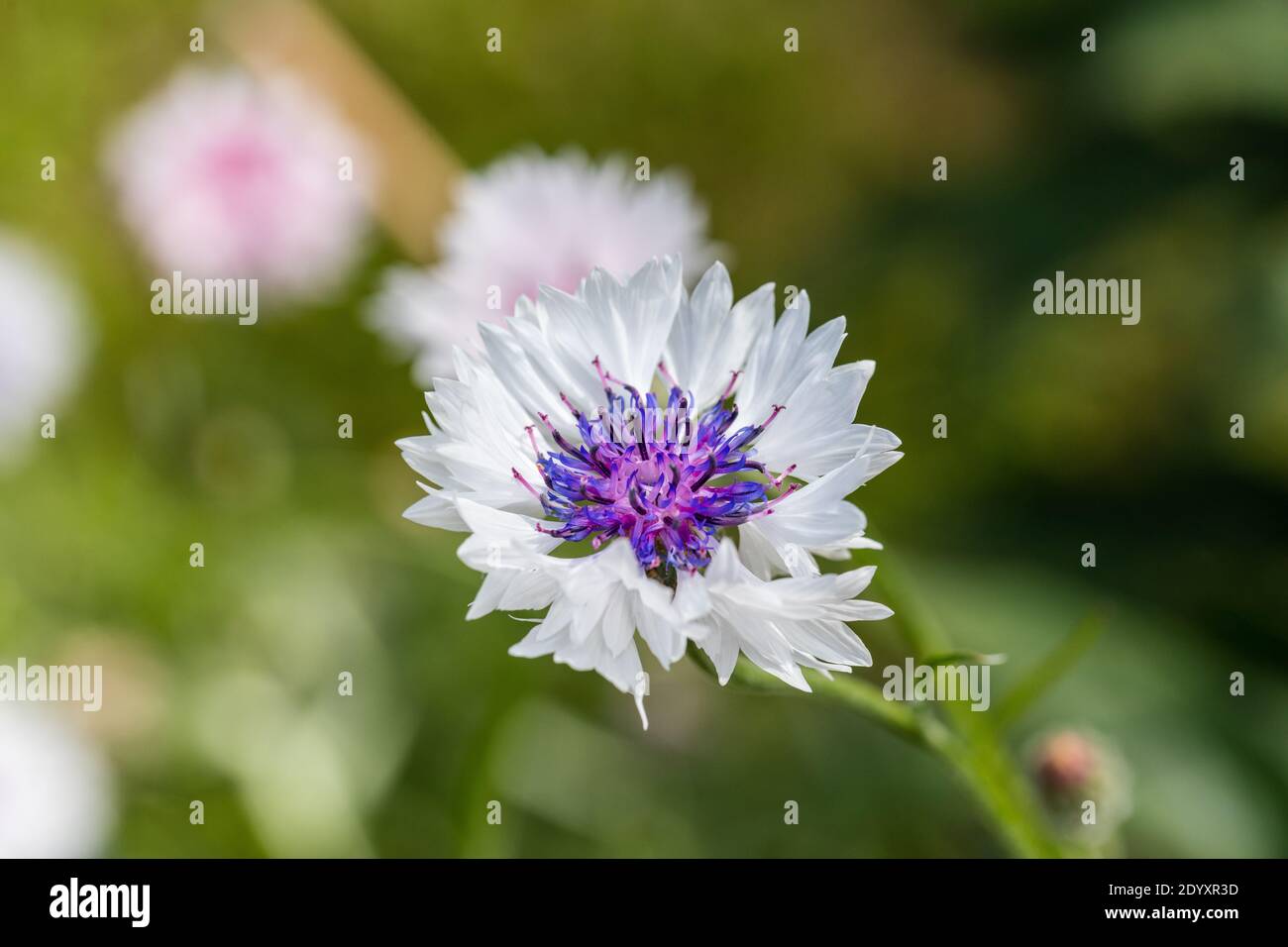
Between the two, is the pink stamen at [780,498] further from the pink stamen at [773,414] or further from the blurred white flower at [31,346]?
the blurred white flower at [31,346]

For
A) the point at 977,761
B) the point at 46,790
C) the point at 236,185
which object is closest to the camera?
the point at 977,761

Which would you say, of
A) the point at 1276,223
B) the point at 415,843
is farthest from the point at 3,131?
the point at 1276,223

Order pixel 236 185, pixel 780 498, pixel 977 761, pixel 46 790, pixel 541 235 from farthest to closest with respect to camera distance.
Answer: pixel 236 185 → pixel 46 790 → pixel 541 235 → pixel 977 761 → pixel 780 498

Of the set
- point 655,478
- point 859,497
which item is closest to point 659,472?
point 655,478

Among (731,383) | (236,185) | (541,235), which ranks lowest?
(731,383)

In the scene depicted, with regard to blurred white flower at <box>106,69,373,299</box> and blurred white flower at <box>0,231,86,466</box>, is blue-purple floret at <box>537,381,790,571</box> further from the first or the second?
blurred white flower at <box>0,231,86,466</box>

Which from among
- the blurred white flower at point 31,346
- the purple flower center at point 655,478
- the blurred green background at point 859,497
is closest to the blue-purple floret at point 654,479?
the purple flower center at point 655,478

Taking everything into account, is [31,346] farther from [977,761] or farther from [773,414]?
[977,761]

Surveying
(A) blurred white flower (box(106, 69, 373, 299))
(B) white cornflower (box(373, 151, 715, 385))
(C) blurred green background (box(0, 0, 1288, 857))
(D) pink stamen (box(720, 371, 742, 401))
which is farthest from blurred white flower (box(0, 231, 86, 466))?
(D) pink stamen (box(720, 371, 742, 401))
